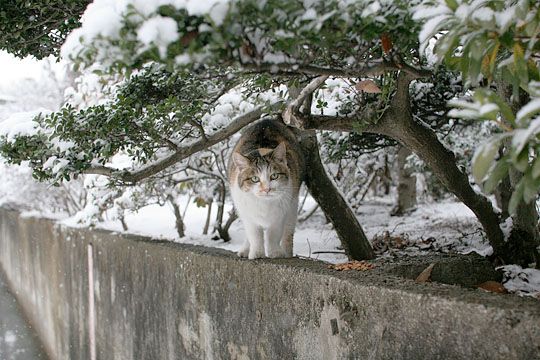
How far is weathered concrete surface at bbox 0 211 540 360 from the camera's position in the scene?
1.82m

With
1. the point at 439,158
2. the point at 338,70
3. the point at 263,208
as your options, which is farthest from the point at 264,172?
the point at 338,70

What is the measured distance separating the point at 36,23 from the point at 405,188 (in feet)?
20.1

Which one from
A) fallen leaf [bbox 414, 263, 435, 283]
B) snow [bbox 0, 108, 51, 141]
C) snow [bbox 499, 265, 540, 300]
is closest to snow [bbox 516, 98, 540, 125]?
fallen leaf [bbox 414, 263, 435, 283]

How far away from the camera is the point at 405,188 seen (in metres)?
8.21

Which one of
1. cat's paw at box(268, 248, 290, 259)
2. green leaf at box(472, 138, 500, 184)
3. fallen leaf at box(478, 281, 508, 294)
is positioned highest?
green leaf at box(472, 138, 500, 184)

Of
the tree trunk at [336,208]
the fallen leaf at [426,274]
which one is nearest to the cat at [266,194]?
the tree trunk at [336,208]

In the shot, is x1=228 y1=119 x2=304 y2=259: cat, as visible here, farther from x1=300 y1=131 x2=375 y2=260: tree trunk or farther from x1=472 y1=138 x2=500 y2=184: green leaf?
x1=472 y1=138 x2=500 y2=184: green leaf

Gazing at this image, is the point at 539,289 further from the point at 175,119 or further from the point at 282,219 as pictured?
the point at 175,119

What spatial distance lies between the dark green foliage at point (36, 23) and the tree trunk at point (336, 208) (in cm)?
199

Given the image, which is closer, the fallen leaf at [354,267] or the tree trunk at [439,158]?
the fallen leaf at [354,267]

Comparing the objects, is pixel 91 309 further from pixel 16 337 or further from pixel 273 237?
pixel 16 337

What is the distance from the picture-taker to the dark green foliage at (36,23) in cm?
319

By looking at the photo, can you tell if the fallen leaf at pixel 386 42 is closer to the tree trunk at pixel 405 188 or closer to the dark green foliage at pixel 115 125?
the dark green foliage at pixel 115 125

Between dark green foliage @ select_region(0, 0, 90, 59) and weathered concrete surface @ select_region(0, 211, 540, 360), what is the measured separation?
1703mm
